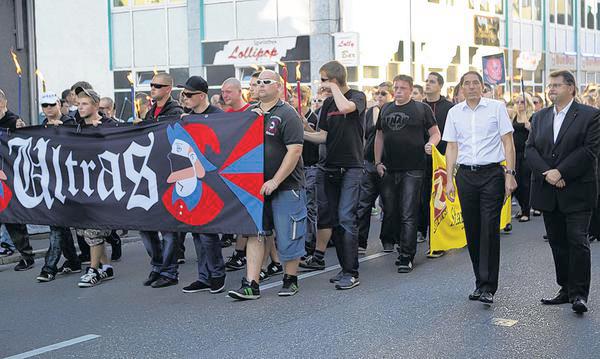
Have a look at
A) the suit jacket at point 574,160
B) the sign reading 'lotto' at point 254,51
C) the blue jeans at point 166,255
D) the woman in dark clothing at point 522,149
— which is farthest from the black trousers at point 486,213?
the sign reading 'lotto' at point 254,51

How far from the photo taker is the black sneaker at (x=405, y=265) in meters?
9.17

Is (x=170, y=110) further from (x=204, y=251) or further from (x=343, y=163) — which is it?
(x=343, y=163)

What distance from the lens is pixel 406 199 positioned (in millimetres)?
9414

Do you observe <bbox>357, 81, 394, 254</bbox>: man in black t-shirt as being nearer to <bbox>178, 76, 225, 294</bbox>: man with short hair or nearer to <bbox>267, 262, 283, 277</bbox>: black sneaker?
<bbox>267, 262, 283, 277</bbox>: black sneaker

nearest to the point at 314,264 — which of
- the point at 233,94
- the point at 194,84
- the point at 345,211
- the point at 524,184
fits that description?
the point at 345,211

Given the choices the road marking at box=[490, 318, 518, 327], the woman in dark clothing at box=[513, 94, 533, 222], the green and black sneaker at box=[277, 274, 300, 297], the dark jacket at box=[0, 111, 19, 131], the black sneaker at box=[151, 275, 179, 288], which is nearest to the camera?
the road marking at box=[490, 318, 518, 327]

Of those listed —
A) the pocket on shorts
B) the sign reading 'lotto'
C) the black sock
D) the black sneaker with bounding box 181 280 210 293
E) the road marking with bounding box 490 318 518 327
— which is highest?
the sign reading 'lotto'

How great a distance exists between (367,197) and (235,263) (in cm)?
189

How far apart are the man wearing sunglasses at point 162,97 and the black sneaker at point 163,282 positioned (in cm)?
155

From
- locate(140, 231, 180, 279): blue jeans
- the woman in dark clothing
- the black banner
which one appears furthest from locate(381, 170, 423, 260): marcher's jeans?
the woman in dark clothing

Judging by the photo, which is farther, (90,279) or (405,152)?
(405,152)

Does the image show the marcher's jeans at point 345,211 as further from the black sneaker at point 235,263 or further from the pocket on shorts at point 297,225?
the black sneaker at point 235,263

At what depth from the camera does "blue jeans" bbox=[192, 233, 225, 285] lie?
330 inches

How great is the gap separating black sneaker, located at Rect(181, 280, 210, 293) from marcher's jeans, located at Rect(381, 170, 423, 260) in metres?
2.08
